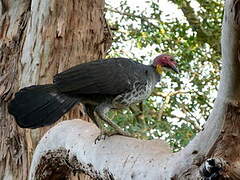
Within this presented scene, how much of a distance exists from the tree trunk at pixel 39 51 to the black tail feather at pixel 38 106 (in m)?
0.81

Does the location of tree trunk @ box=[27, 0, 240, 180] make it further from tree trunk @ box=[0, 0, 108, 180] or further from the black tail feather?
tree trunk @ box=[0, 0, 108, 180]

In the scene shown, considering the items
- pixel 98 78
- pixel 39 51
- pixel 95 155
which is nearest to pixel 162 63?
pixel 98 78

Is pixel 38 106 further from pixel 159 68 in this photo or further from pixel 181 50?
pixel 181 50

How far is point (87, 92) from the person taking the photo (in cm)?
250

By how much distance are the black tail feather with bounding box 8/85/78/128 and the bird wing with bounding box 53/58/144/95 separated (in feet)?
0.16

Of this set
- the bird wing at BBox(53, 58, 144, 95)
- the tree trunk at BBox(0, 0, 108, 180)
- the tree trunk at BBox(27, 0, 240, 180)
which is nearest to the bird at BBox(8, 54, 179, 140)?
the bird wing at BBox(53, 58, 144, 95)

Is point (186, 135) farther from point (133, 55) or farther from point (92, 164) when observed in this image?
point (92, 164)

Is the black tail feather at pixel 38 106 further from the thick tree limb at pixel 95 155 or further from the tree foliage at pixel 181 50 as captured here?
the tree foliage at pixel 181 50

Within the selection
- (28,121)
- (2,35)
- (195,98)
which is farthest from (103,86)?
(195,98)

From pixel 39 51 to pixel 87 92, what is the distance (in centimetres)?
97

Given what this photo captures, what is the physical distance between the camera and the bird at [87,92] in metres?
2.39

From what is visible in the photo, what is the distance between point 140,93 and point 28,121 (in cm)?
60

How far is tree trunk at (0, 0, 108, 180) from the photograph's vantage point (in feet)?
10.8

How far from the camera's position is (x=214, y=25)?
5.38 meters
